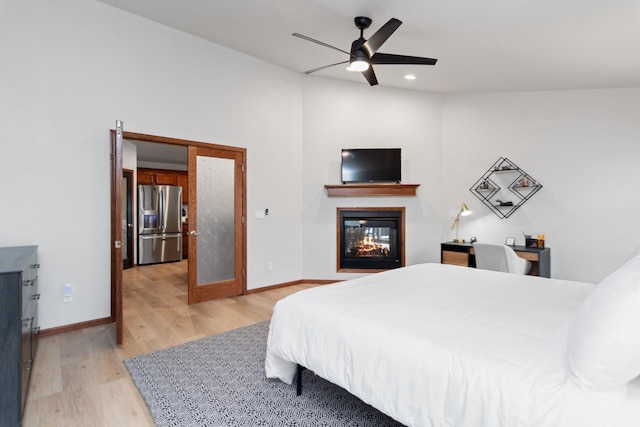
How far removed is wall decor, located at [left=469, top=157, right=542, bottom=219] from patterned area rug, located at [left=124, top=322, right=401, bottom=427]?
392 cm

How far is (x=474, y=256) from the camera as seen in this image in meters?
4.60

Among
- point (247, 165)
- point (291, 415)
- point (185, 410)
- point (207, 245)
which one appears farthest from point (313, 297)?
point (247, 165)

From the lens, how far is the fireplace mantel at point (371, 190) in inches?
196

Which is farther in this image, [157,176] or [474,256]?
[157,176]

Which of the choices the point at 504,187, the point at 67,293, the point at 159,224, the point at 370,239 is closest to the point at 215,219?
the point at 67,293

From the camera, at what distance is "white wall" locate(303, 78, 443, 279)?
511cm

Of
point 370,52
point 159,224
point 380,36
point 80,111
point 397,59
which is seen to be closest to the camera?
point 380,36

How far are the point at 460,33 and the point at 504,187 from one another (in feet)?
8.18

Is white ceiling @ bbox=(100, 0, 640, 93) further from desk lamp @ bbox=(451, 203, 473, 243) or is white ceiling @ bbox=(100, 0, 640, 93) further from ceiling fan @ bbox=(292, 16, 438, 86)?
desk lamp @ bbox=(451, 203, 473, 243)

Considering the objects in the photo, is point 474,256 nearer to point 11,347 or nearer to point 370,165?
point 370,165

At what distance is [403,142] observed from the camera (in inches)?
203

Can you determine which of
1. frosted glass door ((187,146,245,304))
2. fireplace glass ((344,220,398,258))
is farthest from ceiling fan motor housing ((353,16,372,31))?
fireplace glass ((344,220,398,258))

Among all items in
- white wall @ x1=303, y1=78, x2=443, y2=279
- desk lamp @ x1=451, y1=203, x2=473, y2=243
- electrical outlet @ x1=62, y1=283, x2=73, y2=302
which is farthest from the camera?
white wall @ x1=303, y1=78, x2=443, y2=279

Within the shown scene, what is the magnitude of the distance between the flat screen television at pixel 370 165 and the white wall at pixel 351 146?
0.16 m
